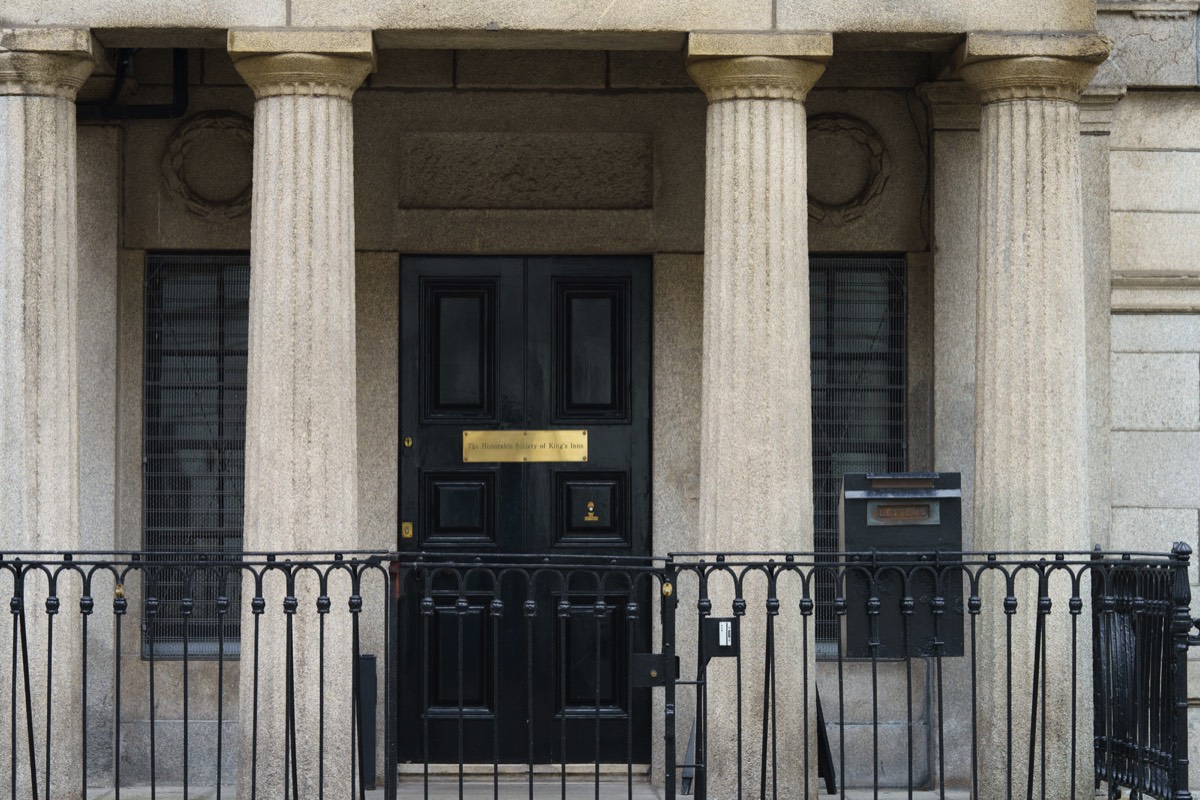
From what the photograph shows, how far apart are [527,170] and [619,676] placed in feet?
11.6

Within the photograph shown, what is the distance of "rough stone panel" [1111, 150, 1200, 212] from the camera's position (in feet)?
39.9

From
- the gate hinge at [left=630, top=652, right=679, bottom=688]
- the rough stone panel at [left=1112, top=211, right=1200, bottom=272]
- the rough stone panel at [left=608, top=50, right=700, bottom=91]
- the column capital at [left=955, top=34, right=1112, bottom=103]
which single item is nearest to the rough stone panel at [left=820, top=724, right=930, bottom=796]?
the gate hinge at [left=630, top=652, right=679, bottom=688]

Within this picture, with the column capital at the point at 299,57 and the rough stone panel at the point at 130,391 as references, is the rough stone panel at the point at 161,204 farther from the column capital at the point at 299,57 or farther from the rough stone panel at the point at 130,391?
the column capital at the point at 299,57

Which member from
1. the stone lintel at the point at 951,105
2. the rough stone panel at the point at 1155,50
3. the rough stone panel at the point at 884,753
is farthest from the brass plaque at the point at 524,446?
the rough stone panel at the point at 1155,50

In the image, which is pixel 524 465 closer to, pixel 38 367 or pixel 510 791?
pixel 510 791

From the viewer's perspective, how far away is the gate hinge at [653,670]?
30.8ft

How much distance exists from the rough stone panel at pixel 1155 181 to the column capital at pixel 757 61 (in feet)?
9.17

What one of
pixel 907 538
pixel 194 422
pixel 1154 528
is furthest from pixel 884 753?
pixel 194 422

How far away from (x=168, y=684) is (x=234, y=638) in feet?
1.74

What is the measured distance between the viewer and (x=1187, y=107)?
39.9 ft

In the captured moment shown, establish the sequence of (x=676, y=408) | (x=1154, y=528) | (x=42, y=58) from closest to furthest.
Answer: (x=42, y=58) → (x=1154, y=528) → (x=676, y=408)

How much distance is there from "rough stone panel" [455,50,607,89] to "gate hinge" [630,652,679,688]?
4.59 meters

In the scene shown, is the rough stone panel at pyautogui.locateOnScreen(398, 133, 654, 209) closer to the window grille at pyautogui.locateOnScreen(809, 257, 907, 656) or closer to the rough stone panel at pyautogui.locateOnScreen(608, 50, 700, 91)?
the rough stone panel at pyautogui.locateOnScreen(608, 50, 700, 91)

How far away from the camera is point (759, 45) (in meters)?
10.4
